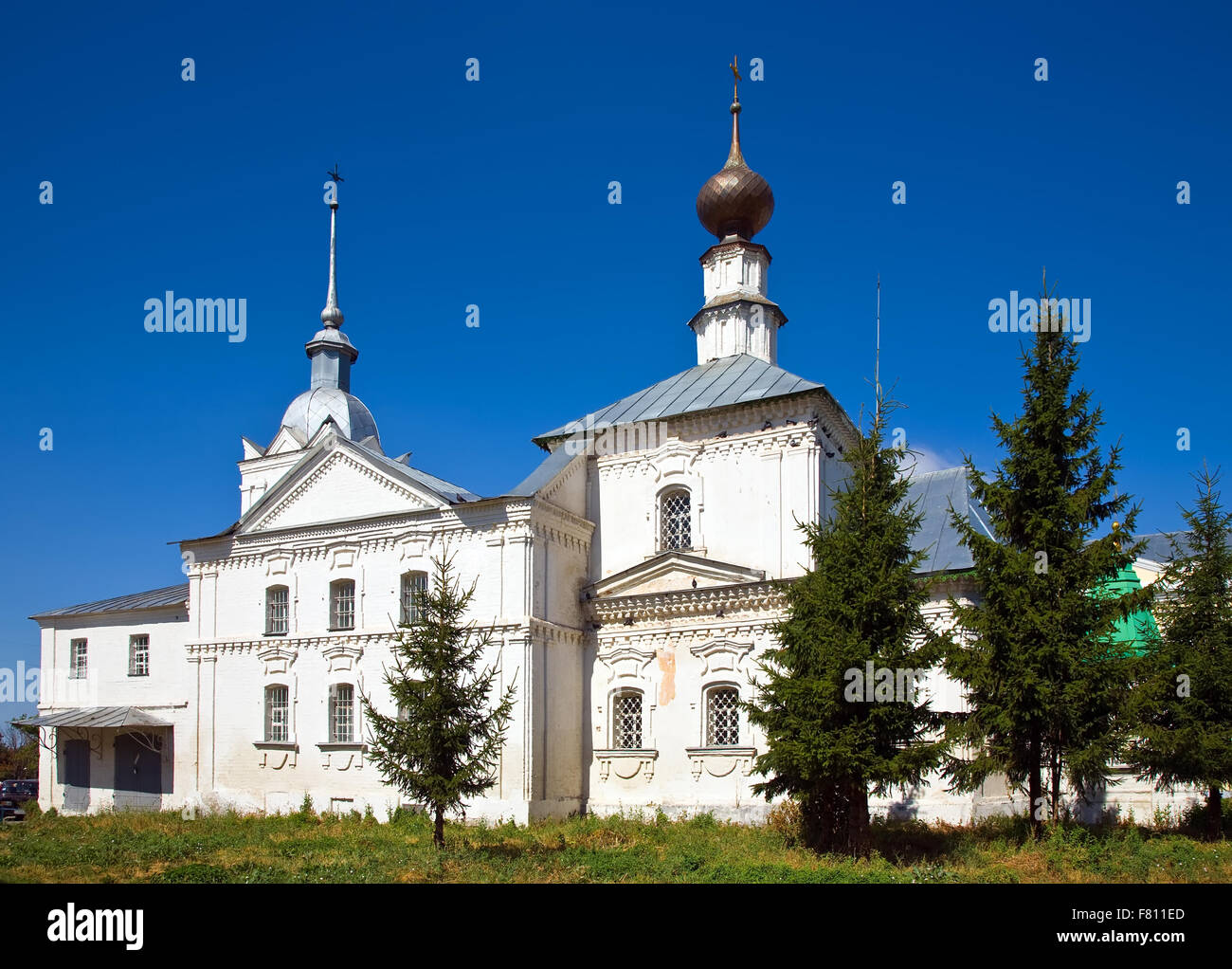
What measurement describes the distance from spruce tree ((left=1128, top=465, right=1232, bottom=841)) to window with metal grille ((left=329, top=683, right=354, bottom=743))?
16533mm

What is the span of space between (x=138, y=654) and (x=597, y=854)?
18.3m

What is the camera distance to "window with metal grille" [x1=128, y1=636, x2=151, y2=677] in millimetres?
29344

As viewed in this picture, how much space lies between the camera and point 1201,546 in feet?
66.3

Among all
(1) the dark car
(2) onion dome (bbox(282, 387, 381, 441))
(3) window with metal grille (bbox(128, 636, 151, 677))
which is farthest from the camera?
(1) the dark car

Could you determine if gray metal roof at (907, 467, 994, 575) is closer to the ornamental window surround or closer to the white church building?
the white church building

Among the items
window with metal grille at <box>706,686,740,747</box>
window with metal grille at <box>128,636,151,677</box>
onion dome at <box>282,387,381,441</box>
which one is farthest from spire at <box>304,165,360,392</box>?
window with metal grille at <box>706,686,740,747</box>

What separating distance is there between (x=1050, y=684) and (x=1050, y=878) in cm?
296

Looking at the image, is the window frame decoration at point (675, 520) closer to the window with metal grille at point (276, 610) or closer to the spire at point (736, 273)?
the spire at point (736, 273)

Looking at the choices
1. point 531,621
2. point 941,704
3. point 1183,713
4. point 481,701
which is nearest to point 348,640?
point 531,621

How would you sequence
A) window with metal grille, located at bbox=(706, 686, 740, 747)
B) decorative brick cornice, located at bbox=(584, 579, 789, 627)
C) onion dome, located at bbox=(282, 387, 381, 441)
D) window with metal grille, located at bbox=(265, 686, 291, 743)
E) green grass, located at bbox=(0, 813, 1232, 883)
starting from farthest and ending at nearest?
onion dome, located at bbox=(282, 387, 381, 441) < window with metal grille, located at bbox=(265, 686, 291, 743) < window with metal grille, located at bbox=(706, 686, 740, 747) < decorative brick cornice, located at bbox=(584, 579, 789, 627) < green grass, located at bbox=(0, 813, 1232, 883)

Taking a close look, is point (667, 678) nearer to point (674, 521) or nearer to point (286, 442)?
point (674, 521)
